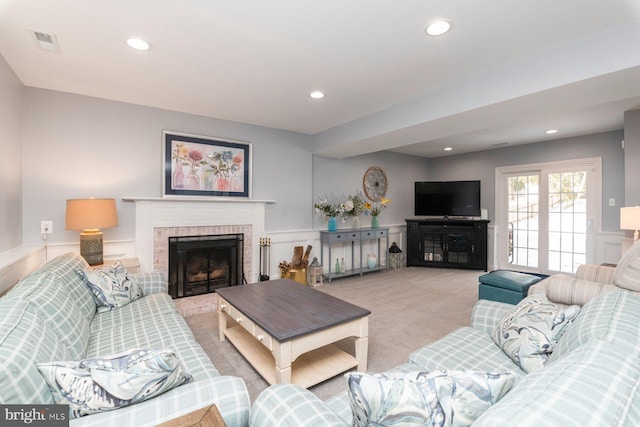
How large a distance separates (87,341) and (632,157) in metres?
5.50

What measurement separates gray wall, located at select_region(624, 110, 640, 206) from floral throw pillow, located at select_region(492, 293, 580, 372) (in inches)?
122

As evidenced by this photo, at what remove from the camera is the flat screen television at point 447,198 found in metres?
5.91

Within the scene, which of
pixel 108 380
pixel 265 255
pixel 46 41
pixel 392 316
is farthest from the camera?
pixel 265 255

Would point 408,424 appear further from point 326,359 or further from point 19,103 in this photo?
point 19,103

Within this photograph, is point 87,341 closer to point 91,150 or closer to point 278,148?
point 91,150

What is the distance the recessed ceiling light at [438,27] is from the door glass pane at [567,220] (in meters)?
4.46

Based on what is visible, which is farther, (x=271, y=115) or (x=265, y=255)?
(x=265, y=255)

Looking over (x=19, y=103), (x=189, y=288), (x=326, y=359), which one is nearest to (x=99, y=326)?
(x=326, y=359)

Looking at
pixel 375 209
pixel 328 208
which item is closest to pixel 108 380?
pixel 328 208

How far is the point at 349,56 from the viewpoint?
2359mm

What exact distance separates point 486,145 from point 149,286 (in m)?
5.77

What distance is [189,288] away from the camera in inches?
152

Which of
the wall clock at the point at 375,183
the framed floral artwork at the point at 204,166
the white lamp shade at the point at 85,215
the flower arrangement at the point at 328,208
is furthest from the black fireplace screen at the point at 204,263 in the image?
the wall clock at the point at 375,183

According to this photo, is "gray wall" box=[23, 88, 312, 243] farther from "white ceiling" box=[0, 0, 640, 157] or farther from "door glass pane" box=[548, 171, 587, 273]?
"door glass pane" box=[548, 171, 587, 273]
